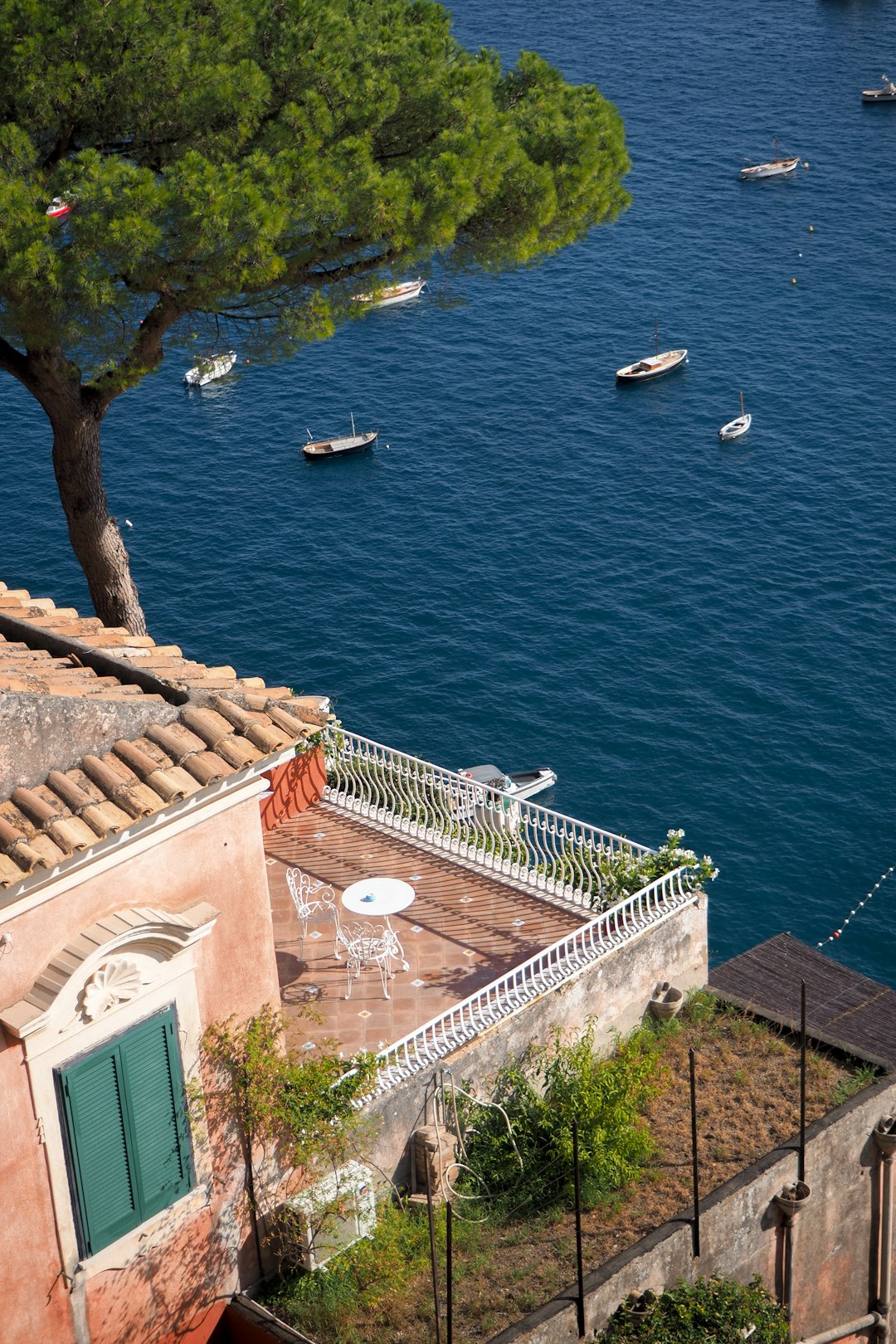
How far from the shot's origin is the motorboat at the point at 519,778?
3844cm

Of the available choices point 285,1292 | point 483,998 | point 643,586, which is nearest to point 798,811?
point 643,586

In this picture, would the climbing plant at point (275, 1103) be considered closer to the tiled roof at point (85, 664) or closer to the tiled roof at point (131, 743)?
the tiled roof at point (131, 743)

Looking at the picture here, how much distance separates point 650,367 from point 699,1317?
158 ft

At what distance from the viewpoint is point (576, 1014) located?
57.6 ft

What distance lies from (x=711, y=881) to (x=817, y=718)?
7.36 m

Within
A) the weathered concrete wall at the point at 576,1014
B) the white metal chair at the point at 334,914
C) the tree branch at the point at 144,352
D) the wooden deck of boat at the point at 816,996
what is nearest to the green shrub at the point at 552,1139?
the weathered concrete wall at the point at 576,1014

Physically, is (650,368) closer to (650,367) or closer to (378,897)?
(650,367)

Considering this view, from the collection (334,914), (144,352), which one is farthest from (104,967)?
(144,352)

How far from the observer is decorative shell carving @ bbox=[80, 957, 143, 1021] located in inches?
483

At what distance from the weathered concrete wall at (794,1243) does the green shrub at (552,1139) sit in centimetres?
86

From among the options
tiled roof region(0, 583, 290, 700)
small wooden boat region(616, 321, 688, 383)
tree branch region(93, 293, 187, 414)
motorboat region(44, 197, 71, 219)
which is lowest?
small wooden boat region(616, 321, 688, 383)

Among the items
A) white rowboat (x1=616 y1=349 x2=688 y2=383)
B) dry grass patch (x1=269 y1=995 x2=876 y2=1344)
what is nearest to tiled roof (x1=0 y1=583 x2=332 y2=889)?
dry grass patch (x1=269 y1=995 x2=876 y2=1344)

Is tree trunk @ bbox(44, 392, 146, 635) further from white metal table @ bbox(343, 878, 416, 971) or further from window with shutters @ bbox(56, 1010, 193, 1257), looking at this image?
window with shutters @ bbox(56, 1010, 193, 1257)

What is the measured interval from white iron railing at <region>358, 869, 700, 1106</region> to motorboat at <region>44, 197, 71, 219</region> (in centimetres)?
944
